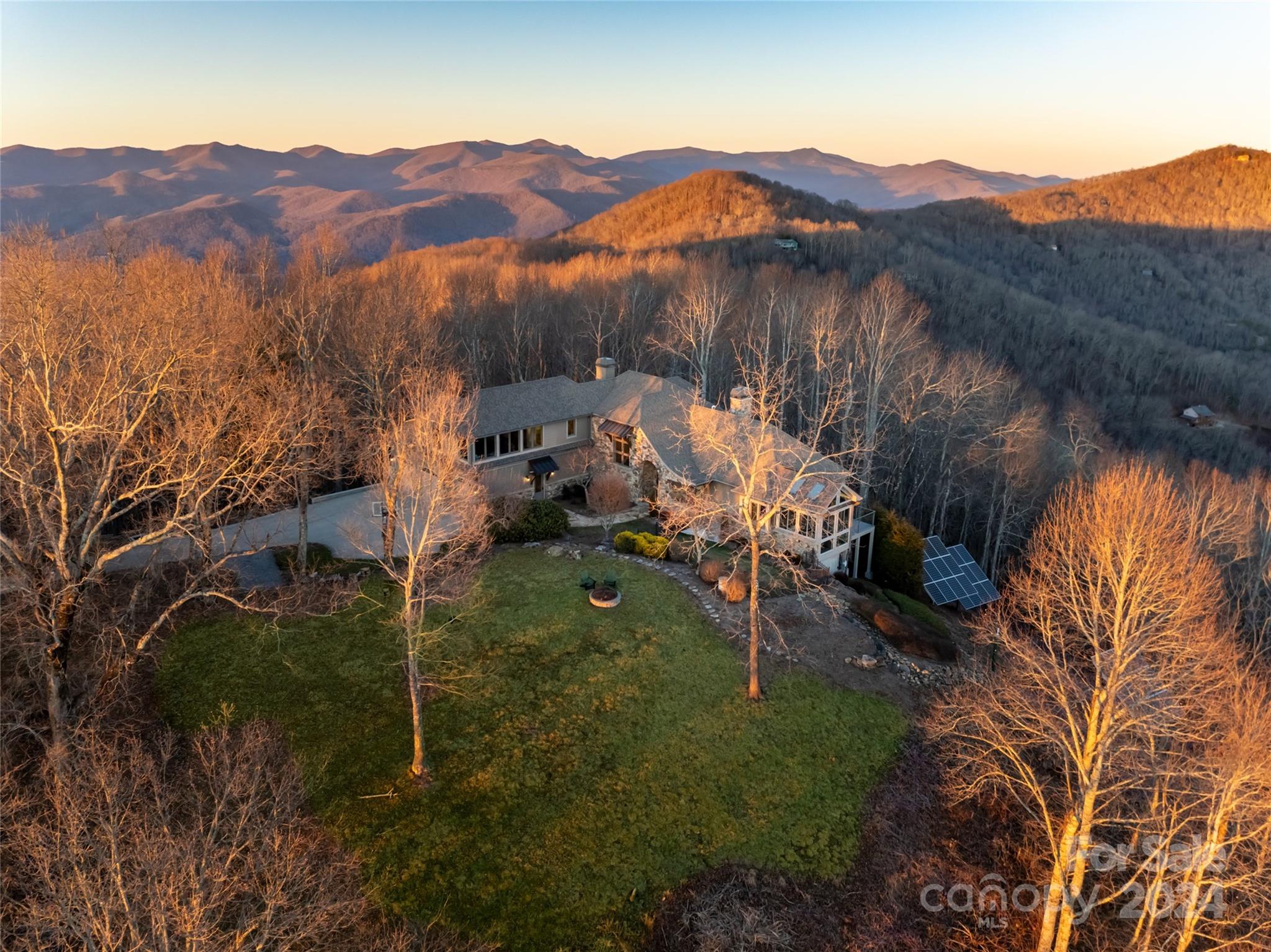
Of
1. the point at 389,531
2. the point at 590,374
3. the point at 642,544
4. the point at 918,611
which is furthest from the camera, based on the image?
the point at 590,374

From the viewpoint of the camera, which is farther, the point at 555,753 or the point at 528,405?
the point at 528,405

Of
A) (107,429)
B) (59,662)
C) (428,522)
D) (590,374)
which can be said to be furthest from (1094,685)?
(590,374)

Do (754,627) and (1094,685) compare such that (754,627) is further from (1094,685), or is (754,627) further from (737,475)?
(737,475)

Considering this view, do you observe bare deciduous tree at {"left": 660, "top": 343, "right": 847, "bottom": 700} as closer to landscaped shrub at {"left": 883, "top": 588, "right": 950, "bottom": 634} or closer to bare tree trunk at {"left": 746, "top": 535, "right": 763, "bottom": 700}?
landscaped shrub at {"left": 883, "top": 588, "right": 950, "bottom": 634}

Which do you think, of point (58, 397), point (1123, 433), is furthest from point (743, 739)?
point (1123, 433)

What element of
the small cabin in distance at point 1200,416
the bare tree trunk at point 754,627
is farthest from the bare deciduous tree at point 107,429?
the small cabin in distance at point 1200,416

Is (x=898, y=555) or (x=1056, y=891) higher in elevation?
(x=1056, y=891)

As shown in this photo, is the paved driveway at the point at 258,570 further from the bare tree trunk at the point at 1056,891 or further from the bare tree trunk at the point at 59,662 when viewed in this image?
the bare tree trunk at the point at 1056,891
